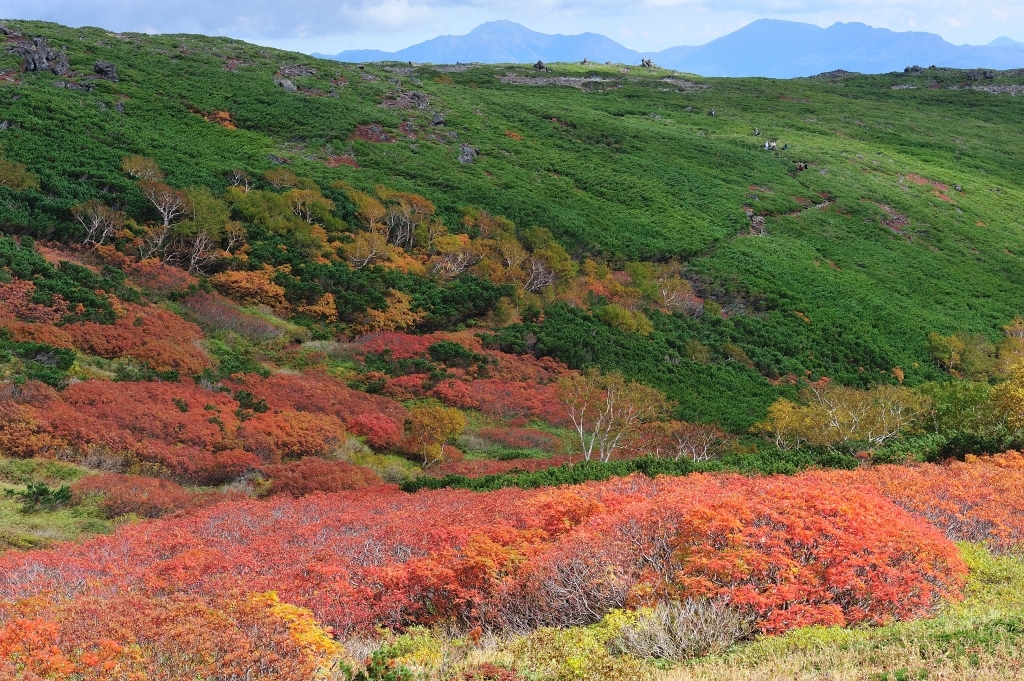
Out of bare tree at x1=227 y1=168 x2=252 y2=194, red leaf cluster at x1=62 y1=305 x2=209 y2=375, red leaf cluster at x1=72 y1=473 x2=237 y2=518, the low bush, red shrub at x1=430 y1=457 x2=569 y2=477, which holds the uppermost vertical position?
bare tree at x1=227 y1=168 x2=252 y2=194

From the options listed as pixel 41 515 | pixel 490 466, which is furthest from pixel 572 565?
pixel 490 466

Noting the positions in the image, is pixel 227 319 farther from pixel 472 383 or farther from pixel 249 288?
pixel 472 383

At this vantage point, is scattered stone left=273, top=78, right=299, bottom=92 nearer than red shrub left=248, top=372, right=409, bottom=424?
No

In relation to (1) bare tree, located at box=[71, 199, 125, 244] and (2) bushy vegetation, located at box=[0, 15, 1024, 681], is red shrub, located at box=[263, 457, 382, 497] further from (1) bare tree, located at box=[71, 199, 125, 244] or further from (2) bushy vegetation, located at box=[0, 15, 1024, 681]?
(1) bare tree, located at box=[71, 199, 125, 244]

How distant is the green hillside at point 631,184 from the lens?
4147 centimetres

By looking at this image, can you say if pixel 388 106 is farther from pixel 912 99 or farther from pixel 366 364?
pixel 912 99

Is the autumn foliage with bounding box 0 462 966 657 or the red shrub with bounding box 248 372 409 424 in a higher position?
the autumn foliage with bounding box 0 462 966 657

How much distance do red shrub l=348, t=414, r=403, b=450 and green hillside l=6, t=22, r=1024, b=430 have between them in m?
13.0

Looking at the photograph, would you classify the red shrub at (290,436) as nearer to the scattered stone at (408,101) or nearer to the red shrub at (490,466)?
the red shrub at (490,466)

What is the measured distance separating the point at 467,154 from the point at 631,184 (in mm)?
16751

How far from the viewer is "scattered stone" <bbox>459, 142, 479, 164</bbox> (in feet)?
216

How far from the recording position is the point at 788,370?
143 ft

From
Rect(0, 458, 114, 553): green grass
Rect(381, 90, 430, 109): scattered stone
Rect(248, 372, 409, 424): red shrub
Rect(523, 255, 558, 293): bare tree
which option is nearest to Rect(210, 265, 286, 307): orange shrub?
Rect(248, 372, 409, 424): red shrub

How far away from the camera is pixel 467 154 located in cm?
6700
